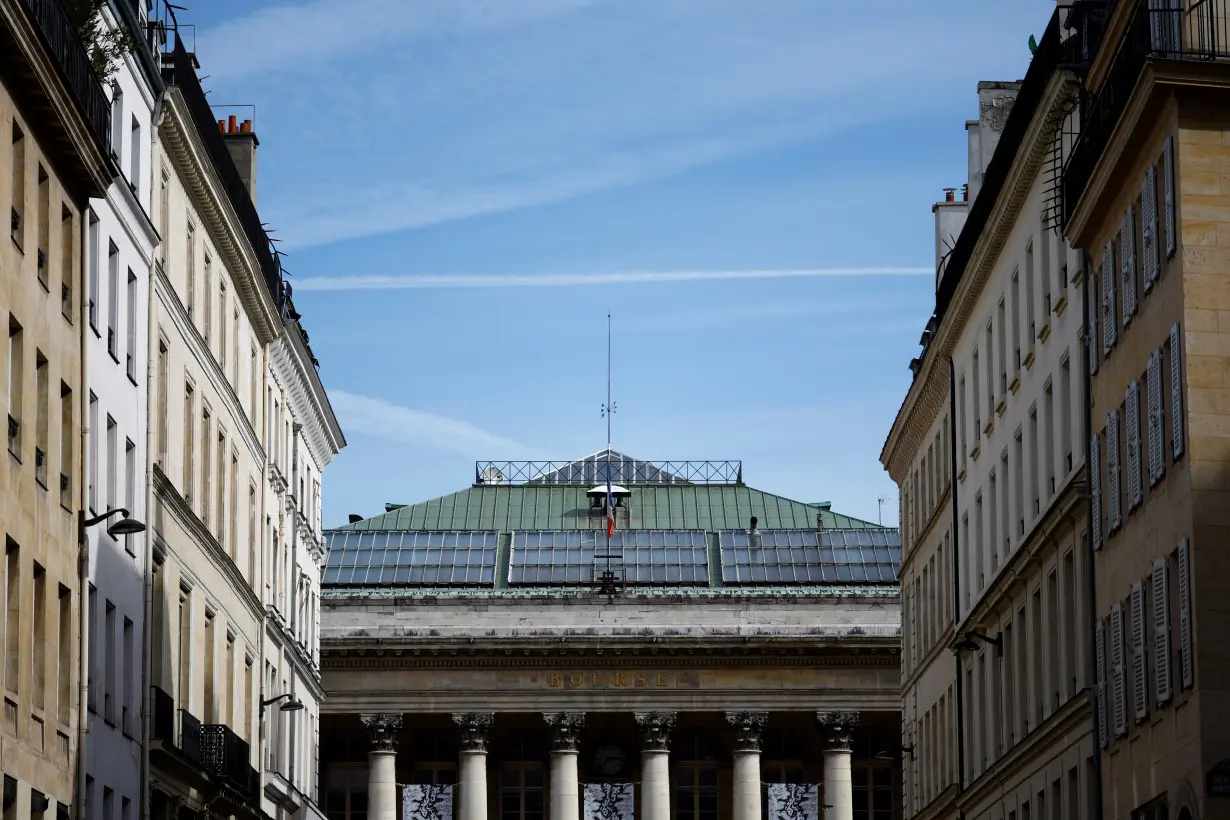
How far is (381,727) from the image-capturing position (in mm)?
116125

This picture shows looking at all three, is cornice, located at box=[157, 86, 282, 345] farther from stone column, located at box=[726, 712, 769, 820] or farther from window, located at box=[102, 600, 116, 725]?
stone column, located at box=[726, 712, 769, 820]

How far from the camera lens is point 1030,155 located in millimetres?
54906

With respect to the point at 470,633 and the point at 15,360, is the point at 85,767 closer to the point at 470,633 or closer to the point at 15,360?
the point at 15,360

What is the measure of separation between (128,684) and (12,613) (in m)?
12.1

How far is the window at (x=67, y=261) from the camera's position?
4297cm

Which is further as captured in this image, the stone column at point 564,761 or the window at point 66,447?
the stone column at point 564,761

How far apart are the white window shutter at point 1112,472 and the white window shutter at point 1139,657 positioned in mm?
2228

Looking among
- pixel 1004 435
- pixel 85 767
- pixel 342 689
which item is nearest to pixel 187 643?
pixel 85 767

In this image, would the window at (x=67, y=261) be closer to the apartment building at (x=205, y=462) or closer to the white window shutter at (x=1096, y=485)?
the apartment building at (x=205, y=462)

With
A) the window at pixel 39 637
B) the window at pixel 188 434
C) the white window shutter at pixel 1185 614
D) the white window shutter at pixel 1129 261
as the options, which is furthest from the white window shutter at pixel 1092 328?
the window at pixel 188 434

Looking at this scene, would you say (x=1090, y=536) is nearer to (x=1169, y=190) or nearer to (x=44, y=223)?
(x=1169, y=190)

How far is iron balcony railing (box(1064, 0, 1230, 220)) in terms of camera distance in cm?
4012

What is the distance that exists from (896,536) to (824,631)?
10588 millimetres

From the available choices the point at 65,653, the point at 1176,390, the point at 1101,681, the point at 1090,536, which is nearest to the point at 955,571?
the point at 1090,536
